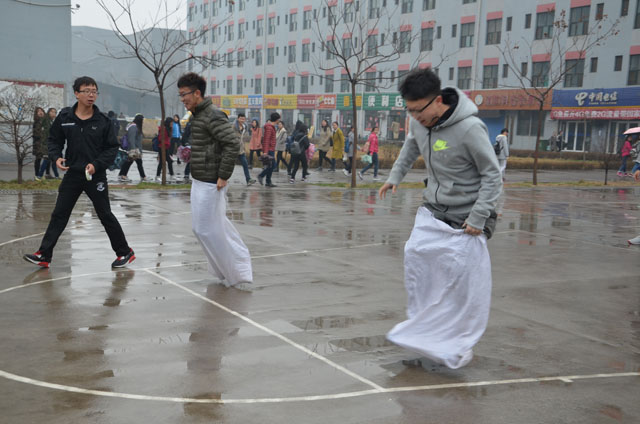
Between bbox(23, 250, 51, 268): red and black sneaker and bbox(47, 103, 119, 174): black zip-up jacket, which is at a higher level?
bbox(47, 103, 119, 174): black zip-up jacket

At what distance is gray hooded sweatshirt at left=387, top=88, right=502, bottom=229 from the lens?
458 centimetres

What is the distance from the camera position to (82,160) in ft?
24.2

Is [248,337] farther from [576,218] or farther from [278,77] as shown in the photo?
[278,77]

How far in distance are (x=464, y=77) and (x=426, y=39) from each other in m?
4.97

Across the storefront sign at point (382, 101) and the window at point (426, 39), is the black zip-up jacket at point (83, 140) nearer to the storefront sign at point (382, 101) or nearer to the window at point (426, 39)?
the window at point (426, 39)

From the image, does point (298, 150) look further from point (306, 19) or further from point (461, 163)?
point (306, 19)

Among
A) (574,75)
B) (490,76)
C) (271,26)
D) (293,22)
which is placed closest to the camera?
A: (574,75)

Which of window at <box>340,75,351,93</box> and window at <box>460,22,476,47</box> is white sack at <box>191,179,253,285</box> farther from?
window at <box>340,75,351,93</box>

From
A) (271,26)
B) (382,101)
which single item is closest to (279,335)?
(382,101)

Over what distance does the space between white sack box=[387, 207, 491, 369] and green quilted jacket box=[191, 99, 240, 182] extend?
2.56 metres

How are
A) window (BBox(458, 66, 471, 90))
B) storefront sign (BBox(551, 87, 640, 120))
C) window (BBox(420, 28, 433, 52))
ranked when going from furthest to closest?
window (BBox(420, 28, 433, 52)), window (BBox(458, 66, 471, 90)), storefront sign (BBox(551, 87, 640, 120))

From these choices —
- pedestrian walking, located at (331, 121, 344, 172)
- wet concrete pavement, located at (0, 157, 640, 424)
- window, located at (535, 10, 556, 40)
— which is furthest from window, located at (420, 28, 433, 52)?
wet concrete pavement, located at (0, 157, 640, 424)

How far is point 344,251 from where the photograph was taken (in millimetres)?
9062

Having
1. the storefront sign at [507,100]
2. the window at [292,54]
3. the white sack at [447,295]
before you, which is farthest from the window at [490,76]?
the white sack at [447,295]
